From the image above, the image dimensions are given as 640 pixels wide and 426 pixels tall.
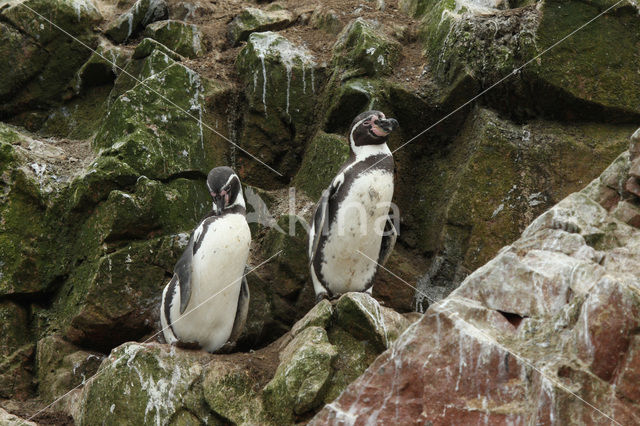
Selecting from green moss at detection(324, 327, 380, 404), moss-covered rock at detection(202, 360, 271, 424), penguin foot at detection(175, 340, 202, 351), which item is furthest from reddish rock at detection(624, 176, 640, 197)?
penguin foot at detection(175, 340, 202, 351)

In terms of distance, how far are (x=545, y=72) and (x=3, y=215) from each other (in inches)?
204

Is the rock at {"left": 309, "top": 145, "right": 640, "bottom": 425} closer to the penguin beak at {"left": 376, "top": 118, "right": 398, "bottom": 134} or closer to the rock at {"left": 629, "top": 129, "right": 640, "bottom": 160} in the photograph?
the rock at {"left": 629, "top": 129, "right": 640, "bottom": 160}

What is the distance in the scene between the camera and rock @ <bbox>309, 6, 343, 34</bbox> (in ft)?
30.2

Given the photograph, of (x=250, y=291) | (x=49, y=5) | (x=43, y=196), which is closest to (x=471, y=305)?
(x=250, y=291)

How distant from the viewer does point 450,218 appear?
289 inches

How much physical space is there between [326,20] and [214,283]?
412 centimetres

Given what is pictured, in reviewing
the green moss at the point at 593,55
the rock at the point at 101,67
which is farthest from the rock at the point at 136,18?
the green moss at the point at 593,55

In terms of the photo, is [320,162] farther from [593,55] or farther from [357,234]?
[593,55]

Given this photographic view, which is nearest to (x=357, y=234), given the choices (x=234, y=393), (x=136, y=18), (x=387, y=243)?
(x=387, y=243)

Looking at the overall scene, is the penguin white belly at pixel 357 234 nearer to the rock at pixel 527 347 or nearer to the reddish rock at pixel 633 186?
the rock at pixel 527 347

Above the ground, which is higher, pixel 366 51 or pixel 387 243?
pixel 366 51

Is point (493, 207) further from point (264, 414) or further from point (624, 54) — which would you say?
point (264, 414)

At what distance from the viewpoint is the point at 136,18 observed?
9.57 metres

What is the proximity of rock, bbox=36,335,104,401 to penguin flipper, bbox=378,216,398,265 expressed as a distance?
2.61 m
